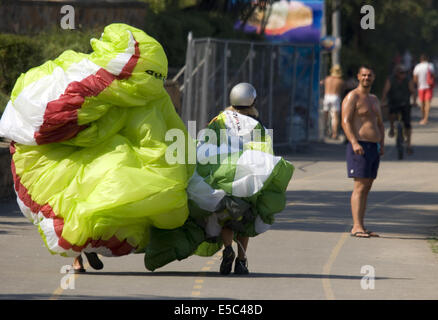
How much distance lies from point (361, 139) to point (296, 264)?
8.90 ft

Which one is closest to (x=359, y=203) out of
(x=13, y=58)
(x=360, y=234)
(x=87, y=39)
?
(x=360, y=234)

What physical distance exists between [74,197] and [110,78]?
112 centimetres

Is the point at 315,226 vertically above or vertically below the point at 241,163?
below

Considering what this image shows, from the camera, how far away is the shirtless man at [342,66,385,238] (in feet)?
44.9

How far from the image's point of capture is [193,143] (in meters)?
10.5


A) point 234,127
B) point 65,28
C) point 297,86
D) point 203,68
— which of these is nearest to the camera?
point 234,127

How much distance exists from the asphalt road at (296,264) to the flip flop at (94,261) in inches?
2.7

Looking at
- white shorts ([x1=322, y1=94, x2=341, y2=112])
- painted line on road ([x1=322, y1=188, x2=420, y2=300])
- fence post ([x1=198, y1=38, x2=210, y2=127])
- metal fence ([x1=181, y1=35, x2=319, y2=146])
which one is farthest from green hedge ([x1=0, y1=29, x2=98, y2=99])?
white shorts ([x1=322, y1=94, x2=341, y2=112])

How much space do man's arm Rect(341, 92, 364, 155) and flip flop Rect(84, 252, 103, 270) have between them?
4.14 meters

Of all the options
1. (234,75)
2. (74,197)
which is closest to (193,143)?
(74,197)

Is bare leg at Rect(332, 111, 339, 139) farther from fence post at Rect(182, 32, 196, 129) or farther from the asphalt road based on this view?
the asphalt road
